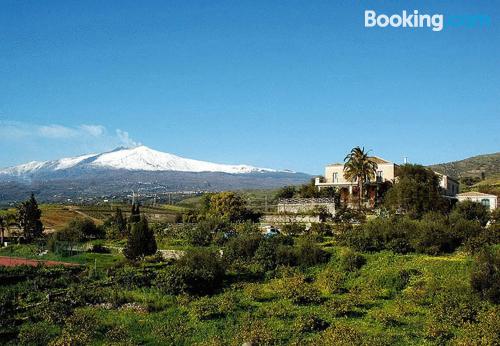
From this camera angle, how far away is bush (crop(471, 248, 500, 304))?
88.7 feet

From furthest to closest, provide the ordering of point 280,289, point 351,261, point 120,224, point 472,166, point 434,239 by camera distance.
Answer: point 472,166, point 120,224, point 434,239, point 351,261, point 280,289

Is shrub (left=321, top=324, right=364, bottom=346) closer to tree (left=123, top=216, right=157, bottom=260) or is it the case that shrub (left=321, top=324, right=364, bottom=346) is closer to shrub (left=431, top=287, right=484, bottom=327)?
shrub (left=431, top=287, right=484, bottom=327)

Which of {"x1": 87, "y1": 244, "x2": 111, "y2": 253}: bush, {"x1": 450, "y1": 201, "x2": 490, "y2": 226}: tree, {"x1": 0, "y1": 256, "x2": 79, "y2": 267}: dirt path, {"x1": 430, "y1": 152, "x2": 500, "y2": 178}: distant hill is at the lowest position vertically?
{"x1": 0, "y1": 256, "x2": 79, "y2": 267}: dirt path

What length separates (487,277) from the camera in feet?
90.6

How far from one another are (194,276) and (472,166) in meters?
152

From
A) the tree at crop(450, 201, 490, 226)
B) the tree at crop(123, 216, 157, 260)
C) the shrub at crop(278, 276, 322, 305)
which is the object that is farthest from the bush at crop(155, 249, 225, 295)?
the tree at crop(450, 201, 490, 226)

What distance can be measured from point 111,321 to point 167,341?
411cm

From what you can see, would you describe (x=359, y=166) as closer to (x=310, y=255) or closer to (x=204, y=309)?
(x=310, y=255)

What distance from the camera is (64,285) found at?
34500 millimetres

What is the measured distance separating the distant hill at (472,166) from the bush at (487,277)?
12032 cm

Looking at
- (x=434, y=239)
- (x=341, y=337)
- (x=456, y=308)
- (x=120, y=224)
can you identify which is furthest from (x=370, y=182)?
(x=341, y=337)

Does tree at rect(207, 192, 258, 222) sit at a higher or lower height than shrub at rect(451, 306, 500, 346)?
higher

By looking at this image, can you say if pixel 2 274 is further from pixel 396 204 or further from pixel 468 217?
pixel 468 217

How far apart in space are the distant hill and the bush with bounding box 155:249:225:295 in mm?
122453
